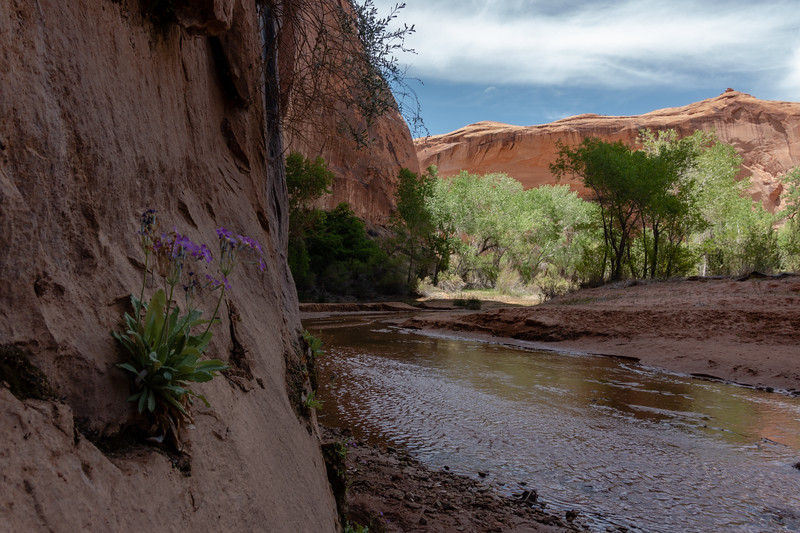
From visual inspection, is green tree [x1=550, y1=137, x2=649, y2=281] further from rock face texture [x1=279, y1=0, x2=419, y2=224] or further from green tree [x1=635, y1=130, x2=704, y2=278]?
rock face texture [x1=279, y1=0, x2=419, y2=224]

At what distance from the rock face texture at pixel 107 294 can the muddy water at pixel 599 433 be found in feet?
6.62

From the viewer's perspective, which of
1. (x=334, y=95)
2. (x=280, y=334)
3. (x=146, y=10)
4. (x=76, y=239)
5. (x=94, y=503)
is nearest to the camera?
(x=94, y=503)

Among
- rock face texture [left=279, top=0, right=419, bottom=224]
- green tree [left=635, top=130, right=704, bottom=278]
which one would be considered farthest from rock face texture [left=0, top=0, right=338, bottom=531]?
green tree [left=635, top=130, right=704, bottom=278]

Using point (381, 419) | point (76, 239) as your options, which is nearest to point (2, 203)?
point (76, 239)

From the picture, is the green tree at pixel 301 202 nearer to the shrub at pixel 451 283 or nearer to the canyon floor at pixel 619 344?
the canyon floor at pixel 619 344

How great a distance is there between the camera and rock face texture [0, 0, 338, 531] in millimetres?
1032

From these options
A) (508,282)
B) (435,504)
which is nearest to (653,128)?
(508,282)

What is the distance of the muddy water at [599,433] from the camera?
3.20 metres

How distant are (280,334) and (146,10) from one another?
5.36ft

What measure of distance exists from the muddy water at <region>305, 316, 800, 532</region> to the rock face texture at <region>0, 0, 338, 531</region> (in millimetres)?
2018

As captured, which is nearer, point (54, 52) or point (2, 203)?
point (2, 203)

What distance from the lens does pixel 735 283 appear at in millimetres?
13570

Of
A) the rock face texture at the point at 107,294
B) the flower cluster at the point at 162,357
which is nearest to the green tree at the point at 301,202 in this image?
the rock face texture at the point at 107,294

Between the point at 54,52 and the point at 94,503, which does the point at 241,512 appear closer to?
the point at 94,503
